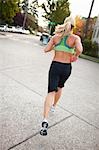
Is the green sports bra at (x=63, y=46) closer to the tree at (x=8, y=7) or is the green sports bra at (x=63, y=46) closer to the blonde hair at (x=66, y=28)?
the blonde hair at (x=66, y=28)

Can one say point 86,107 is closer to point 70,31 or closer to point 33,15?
point 70,31

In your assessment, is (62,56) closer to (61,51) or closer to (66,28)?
(61,51)

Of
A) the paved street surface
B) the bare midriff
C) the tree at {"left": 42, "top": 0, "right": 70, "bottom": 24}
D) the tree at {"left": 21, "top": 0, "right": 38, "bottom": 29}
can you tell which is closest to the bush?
the paved street surface

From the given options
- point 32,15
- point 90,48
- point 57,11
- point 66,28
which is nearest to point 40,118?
point 66,28

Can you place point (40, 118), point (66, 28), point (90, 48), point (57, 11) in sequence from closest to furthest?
point (66, 28) → point (40, 118) → point (90, 48) → point (57, 11)

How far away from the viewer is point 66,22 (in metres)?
3.88

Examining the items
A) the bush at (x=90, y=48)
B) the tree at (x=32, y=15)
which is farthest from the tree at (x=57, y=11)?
the bush at (x=90, y=48)

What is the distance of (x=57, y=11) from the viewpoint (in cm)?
5062

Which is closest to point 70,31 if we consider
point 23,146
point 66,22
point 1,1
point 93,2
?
point 66,22

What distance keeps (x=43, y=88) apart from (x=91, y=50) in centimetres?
1733

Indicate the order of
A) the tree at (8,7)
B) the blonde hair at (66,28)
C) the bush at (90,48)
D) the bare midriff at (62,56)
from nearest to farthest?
1. the blonde hair at (66,28)
2. the bare midriff at (62,56)
3. the bush at (90,48)
4. the tree at (8,7)

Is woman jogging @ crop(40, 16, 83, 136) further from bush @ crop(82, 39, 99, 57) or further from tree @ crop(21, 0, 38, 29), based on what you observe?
tree @ crop(21, 0, 38, 29)

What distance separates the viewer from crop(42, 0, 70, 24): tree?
4978cm

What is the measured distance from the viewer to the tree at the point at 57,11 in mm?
49781
